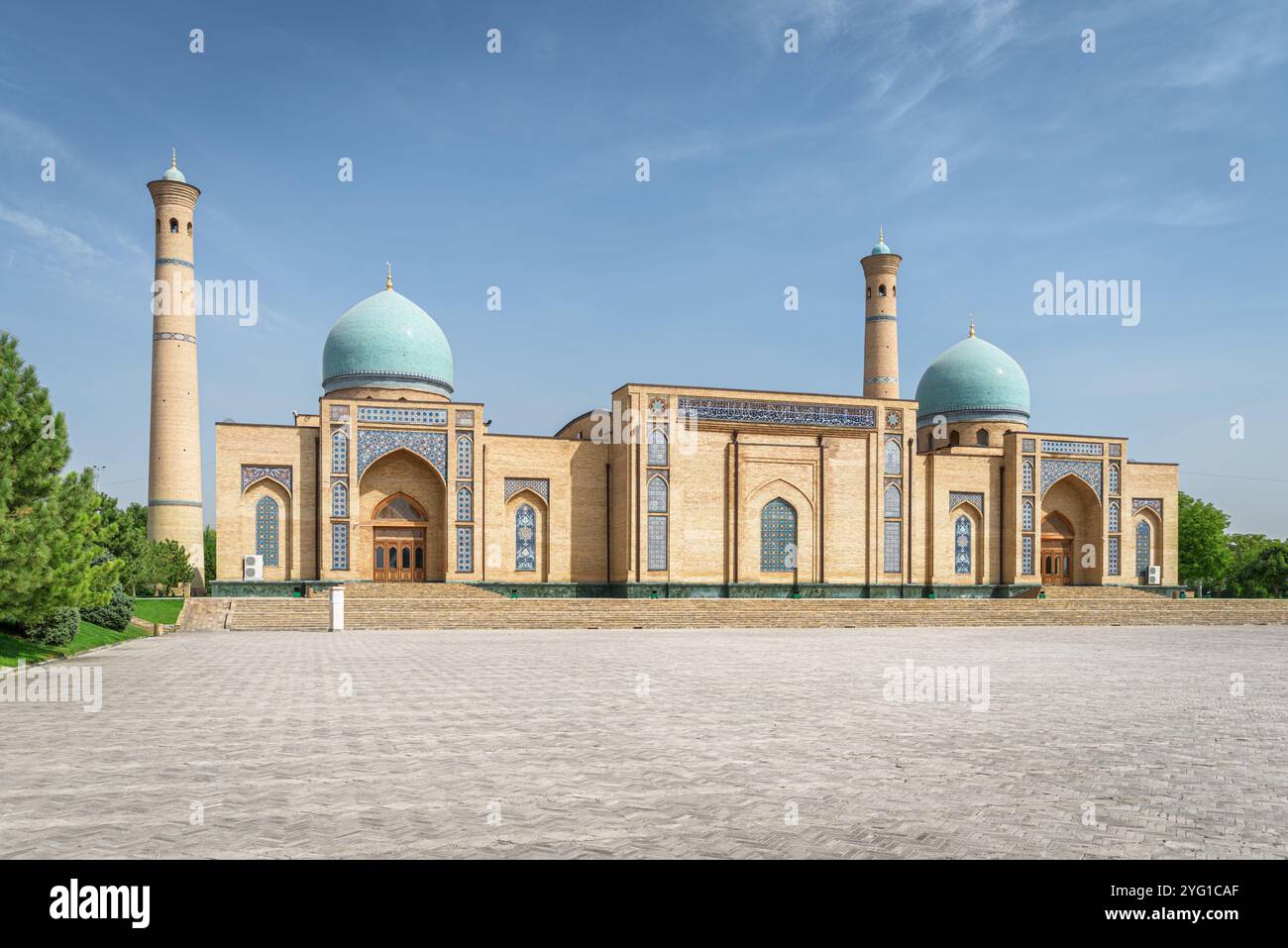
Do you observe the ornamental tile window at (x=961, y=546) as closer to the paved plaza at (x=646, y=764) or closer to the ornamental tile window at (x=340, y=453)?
the ornamental tile window at (x=340, y=453)

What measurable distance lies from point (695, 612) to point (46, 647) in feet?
45.9

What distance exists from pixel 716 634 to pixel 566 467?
35.0 ft

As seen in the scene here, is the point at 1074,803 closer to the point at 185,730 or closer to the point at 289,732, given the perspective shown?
the point at 289,732

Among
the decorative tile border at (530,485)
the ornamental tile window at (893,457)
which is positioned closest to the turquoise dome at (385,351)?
the decorative tile border at (530,485)

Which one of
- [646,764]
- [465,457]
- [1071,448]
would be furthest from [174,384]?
[1071,448]

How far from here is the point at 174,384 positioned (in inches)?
1091

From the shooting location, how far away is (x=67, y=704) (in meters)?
8.88

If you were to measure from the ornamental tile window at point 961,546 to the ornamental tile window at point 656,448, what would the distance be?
10.8 metres

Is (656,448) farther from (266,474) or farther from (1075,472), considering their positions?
(1075,472)

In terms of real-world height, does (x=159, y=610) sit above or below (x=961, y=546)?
below

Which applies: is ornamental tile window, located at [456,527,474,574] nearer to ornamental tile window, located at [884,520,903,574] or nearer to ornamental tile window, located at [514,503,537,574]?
ornamental tile window, located at [514,503,537,574]

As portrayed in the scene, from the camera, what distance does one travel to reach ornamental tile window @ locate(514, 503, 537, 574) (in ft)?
94.7

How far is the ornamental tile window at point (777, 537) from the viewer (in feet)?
99.0
